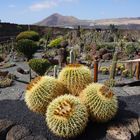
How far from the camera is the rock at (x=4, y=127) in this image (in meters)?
6.85

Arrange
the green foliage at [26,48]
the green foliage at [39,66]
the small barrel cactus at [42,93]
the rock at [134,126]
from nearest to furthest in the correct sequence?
the rock at [134,126] < the small barrel cactus at [42,93] < the green foliage at [39,66] < the green foliage at [26,48]

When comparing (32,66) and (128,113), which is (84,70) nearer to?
(128,113)

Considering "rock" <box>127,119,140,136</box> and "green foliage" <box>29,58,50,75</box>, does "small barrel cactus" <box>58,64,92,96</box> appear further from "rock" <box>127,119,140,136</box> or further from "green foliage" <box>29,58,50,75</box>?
"green foliage" <box>29,58,50,75</box>

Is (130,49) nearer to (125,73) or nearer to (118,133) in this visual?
(125,73)

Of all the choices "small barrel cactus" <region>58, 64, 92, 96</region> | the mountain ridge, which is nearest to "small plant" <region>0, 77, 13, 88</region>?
"small barrel cactus" <region>58, 64, 92, 96</region>

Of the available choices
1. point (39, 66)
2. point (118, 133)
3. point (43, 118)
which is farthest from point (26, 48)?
point (118, 133)

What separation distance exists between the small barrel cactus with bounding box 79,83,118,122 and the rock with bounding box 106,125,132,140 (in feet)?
0.79

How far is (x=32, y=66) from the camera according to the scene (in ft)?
40.7

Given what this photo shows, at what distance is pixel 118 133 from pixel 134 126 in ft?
1.72

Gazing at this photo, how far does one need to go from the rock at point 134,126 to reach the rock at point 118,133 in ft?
0.57

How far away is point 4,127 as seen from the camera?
6.91m

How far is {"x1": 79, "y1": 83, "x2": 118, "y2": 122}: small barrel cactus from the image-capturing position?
22.0 feet

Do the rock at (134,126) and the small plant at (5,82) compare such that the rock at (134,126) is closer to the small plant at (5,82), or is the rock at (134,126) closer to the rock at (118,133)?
the rock at (118,133)

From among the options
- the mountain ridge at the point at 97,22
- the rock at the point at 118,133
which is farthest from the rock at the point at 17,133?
the mountain ridge at the point at 97,22
